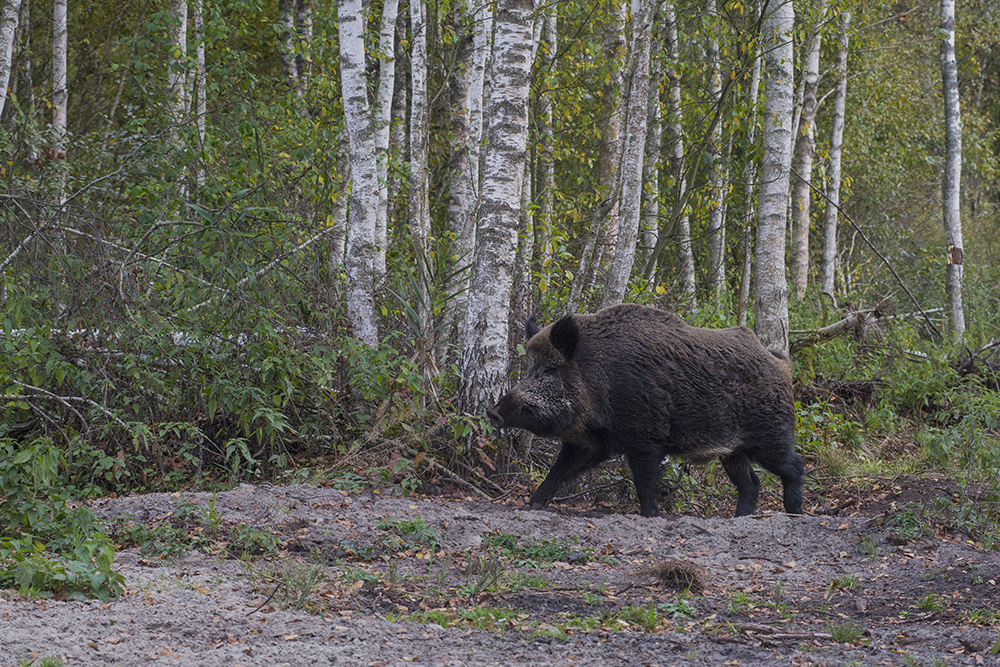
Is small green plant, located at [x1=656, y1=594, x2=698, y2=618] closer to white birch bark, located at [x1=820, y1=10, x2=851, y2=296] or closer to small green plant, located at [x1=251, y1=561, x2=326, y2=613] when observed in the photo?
small green plant, located at [x1=251, y1=561, x2=326, y2=613]

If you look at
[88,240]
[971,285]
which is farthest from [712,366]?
[971,285]

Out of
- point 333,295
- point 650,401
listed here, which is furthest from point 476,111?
point 650,401

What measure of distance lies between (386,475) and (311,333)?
5.75 ft

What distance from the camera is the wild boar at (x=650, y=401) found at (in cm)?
770

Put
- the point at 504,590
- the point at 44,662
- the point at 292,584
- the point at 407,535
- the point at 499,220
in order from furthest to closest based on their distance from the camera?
the point at 499,220 < the point at 407,535 < the point at 504,590 < the point at 292,584 < the point at 44,662

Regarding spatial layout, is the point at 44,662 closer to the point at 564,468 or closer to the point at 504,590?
the point at 504,590

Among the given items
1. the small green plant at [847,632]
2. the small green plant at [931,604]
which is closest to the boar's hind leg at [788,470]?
the small green plant at [931,604]

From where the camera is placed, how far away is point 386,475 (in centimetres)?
771

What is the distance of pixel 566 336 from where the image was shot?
25.4 feet

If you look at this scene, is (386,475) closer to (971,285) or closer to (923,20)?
(971,285)

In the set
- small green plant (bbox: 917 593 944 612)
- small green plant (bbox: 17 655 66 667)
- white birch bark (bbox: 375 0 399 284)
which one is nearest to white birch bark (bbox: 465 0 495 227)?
white birch bark (bbox: 375 0 399 284)

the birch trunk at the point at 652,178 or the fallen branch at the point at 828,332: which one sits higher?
the birch trunk at the point at 652,178

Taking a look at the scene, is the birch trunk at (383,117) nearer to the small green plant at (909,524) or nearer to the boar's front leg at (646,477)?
the boar's front leg at (646,477)

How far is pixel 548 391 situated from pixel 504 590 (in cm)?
261
